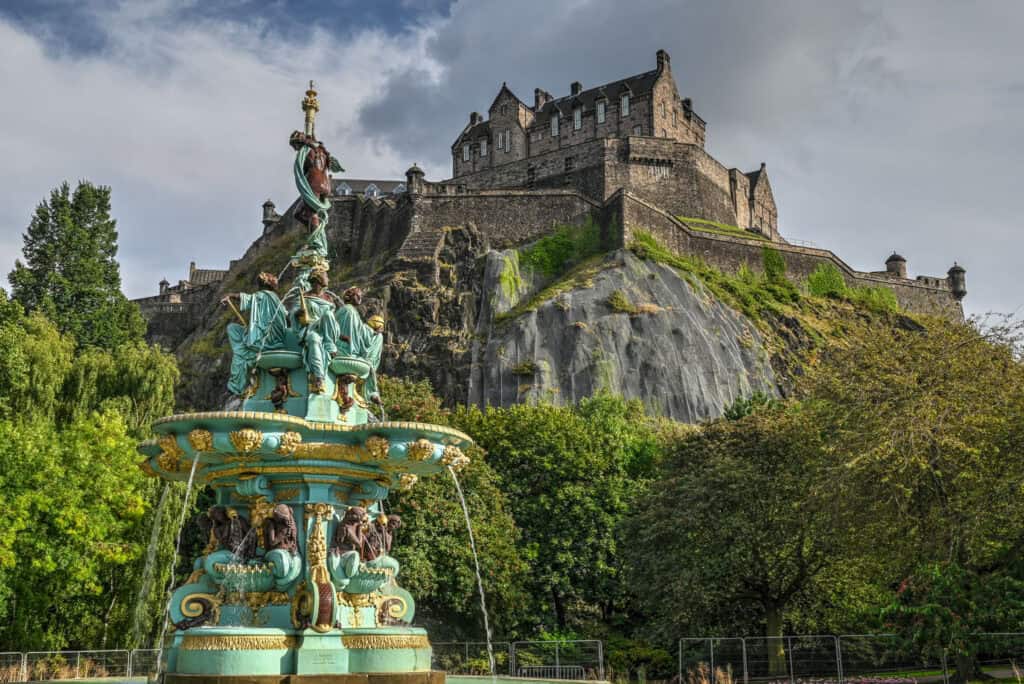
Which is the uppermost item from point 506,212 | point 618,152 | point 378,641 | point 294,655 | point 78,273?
point 618,152

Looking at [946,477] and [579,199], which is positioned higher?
[579,199]

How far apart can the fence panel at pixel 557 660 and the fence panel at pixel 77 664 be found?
9170 millimetres

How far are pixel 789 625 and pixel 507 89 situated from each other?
67694mm

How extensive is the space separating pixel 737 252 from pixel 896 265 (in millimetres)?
19558

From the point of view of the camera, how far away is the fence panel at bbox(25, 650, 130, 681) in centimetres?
2114

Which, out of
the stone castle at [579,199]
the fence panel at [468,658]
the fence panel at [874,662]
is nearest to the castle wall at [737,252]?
the stone castle at [579,199]

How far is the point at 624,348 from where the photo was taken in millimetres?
58719

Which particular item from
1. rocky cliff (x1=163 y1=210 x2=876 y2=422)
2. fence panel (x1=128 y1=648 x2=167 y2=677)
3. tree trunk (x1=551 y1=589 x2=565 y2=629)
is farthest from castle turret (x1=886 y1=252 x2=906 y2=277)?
fence panel (x1=128 y1=648 x2=167 y2=677)

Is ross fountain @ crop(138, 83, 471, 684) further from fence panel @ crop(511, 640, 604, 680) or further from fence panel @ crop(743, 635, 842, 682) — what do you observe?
fence panel @ crop(743, 635, 842, 682)

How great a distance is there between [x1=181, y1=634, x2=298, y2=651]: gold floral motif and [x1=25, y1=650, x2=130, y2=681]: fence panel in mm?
10698

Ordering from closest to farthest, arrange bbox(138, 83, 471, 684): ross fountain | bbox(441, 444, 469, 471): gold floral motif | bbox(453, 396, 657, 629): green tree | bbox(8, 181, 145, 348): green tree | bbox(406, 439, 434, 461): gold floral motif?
bbox(138, 83, 471, 684): ross fountain
bbox(406, 439, 434, 461): gold floral motif
bbox(441, 444, 469, 471): gold floral motif
bbox(453, 396, 657, 629): green tree
bbox(8, 181, 145, 348): green tree

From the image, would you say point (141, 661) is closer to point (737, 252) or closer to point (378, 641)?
point (378, 641)

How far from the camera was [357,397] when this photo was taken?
14.2 m

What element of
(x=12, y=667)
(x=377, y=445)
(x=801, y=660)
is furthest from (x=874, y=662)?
(x=12, y=667)
